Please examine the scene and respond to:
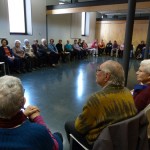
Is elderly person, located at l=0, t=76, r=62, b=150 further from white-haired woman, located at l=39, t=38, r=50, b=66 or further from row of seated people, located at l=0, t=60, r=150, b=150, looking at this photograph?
white-haired woman, located at l=39, t=38, r=50, b=66

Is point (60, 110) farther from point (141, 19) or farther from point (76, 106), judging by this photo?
point (141, 19)

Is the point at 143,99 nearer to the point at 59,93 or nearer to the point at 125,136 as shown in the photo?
the point at 125,136

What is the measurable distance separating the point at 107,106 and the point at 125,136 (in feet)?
0.76

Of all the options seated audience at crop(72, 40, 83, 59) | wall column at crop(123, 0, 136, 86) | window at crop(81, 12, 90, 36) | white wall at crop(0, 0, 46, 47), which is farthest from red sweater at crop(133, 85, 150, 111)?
window at crop(81, 12, 90, 36)

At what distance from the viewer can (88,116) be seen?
137 centimetres

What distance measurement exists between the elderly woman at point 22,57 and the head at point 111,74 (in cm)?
499

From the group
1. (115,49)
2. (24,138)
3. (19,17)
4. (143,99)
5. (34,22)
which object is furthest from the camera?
(115,49)

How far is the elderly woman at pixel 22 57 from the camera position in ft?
20.1

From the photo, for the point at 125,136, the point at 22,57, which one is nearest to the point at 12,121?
the point at 125,136

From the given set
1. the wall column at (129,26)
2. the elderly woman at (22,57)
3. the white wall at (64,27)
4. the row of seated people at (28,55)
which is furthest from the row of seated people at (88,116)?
the white wall at (64,27)

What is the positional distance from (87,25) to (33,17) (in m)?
4.59

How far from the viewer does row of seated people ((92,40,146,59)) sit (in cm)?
1049

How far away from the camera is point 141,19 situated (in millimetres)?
10953

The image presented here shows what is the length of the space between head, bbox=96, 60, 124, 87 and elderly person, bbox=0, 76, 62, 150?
70 cm
